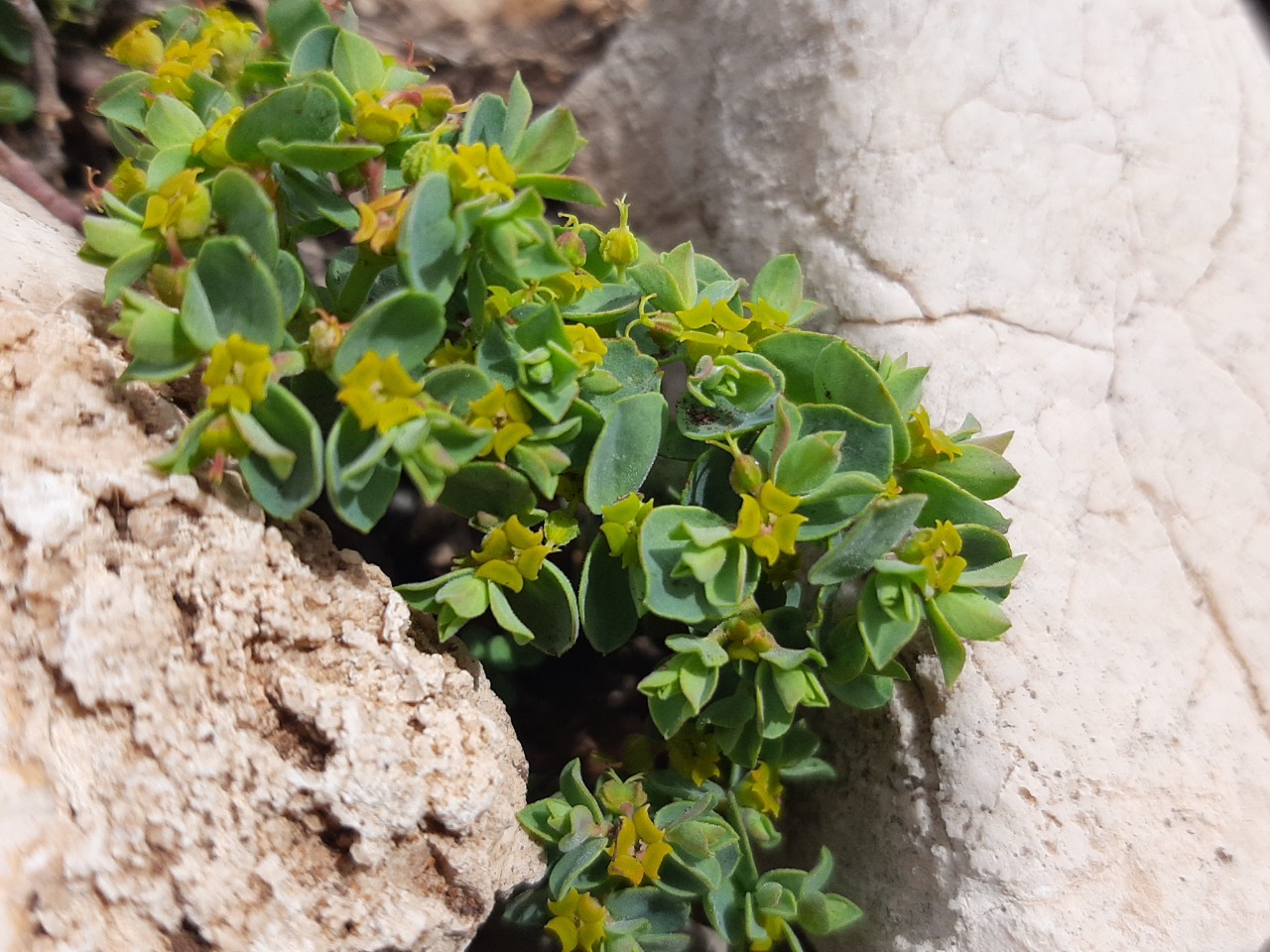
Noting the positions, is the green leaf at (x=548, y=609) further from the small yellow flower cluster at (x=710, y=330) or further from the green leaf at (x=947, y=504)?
the green leaf at (x=947, y=504)

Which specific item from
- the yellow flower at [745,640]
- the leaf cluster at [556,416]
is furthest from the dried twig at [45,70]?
the yellow flower at [745,640]

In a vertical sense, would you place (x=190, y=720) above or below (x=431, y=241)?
below

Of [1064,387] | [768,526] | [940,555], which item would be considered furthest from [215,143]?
[1064,387]

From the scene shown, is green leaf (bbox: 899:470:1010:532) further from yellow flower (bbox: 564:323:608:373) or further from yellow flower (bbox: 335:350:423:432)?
yellow flower (bbox: 335:350:423:432)

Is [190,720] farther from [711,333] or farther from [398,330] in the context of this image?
[711,333]

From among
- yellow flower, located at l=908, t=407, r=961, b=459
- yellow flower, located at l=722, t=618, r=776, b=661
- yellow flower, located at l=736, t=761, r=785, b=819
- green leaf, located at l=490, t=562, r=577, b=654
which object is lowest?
yellow flower, located at l=736, t=761, r=785, b=819

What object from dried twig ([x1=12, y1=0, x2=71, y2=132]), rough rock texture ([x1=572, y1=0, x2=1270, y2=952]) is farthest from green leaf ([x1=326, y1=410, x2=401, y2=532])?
dried twig ([x1=12, y1=0, x2=71, y2=132])

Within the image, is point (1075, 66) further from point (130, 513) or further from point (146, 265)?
point (130, 513)
